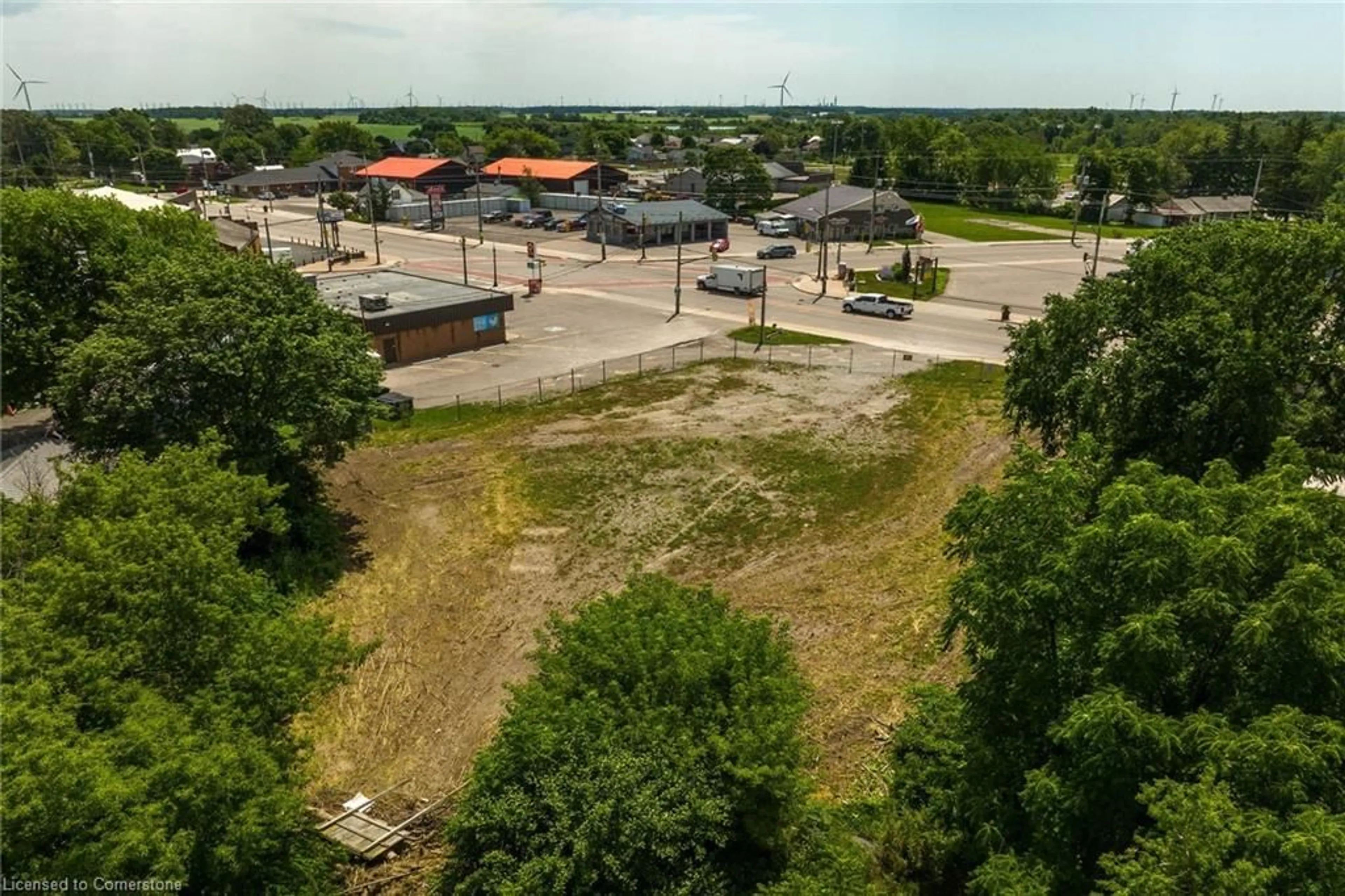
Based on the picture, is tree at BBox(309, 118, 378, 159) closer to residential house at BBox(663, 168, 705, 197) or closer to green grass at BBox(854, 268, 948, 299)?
residential house at BBox(663, 168, 705, 197)

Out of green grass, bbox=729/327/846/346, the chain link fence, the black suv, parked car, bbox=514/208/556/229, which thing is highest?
parked car, bbox=514/208/556/229

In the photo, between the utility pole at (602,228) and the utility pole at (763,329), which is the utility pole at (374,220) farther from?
the utility pole at (763,329)

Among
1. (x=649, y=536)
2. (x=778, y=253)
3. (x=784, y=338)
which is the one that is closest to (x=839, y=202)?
(x=778, y=253)

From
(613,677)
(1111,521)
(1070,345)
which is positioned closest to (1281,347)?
(1070,345)

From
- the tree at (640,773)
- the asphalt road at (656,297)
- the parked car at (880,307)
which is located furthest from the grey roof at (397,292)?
the tree at (640,773)

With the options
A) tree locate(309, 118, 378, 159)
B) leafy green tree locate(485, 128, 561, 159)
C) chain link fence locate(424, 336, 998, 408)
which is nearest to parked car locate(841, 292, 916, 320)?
chain link fence locate(424, 336, 998, 408)

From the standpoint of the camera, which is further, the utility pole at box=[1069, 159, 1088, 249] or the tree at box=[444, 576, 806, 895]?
the utility pole at box=[1069, 159, 1088, 249]

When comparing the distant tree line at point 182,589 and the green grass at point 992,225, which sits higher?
the green grass at point 992,225
